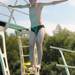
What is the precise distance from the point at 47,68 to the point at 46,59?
717mm

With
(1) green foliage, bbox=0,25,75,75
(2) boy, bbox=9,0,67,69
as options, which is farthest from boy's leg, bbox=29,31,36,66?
(1) green foliage, bbox=0,25,75,75

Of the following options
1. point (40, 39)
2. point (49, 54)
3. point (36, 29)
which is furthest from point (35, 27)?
point (49, 54)

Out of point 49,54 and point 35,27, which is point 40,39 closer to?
point 35,27

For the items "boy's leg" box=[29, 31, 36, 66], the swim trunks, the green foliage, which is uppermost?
the swim trunks

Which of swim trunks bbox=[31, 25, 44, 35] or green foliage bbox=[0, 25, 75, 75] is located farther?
green foliage bbox=[0, 25, 75, 75]

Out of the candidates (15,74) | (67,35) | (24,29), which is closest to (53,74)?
(15,74)

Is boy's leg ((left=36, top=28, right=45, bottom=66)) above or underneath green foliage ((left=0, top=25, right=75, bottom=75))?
above

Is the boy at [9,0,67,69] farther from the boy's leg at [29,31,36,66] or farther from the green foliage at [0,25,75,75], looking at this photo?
the green foliage at [0,25,75,75]

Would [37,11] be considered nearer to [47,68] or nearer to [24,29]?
[24,29]

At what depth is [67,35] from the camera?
3778 cm

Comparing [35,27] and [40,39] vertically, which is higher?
[35,27]

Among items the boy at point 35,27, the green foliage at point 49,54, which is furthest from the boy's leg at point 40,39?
the green foliage at point 49,54

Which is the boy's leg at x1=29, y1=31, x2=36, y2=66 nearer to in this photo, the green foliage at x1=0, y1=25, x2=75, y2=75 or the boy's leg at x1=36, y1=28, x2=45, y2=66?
the boy's leg at x1=36, y1=28, x2=45, y2=66

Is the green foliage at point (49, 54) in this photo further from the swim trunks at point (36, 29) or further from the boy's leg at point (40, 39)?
the swim trunks at point (36, 29)
